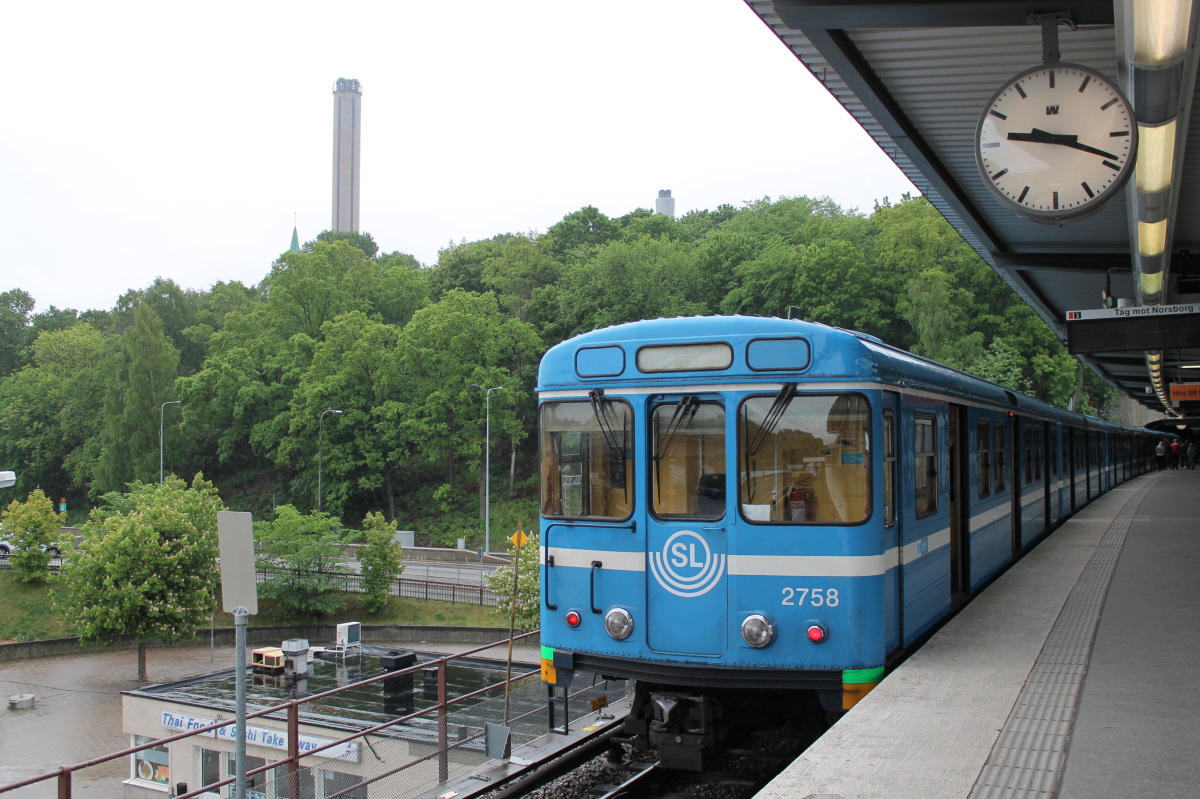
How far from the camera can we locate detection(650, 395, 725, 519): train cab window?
7.14 m

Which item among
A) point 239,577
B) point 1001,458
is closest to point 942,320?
point 1001,458

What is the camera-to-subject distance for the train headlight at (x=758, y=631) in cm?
683

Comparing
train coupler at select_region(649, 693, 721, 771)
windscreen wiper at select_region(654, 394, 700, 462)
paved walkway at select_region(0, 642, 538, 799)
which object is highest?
windscreen wiper at select_region(654, 394, 700, 462)

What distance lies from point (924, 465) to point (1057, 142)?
3.01m

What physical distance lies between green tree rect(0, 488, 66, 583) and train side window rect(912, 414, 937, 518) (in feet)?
166

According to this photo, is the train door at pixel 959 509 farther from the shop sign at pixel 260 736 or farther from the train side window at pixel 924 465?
the shop sign at pixel 260 736

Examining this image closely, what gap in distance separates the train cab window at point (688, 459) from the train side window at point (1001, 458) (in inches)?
221

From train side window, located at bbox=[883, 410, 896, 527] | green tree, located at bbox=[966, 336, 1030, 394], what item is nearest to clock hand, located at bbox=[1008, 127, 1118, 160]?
train side window, located at bbox=[883, 410, 896, 527]

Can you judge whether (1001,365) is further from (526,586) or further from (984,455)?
(984,455)

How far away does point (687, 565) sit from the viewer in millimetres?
7145

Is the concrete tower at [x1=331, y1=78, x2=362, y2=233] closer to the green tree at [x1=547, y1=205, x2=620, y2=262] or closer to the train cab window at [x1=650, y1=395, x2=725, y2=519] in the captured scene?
the green tree at [x1=547, y1=205, x2=620, y2=262]

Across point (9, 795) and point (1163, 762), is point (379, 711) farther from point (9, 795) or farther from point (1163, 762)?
point (1163, 762)

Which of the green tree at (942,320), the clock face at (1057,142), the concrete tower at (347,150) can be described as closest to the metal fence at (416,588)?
the green tree at (942,320)

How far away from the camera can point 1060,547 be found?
48.8ft
